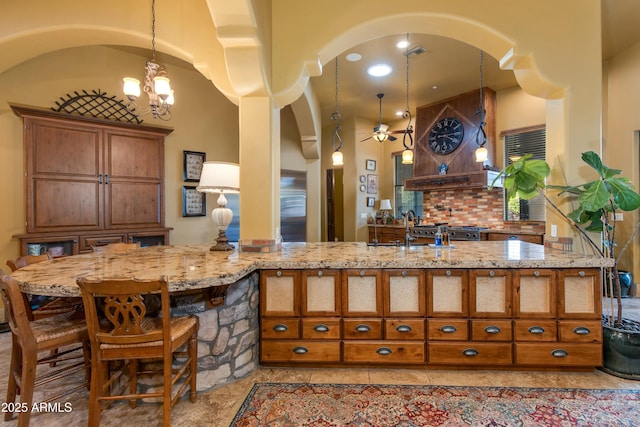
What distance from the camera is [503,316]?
238 cm

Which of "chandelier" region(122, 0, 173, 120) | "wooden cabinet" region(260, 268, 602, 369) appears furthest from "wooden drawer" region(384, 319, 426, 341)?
"chandelier" region(122, 0, 173, 120)

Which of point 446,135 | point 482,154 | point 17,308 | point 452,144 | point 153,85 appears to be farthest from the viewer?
point 446,135

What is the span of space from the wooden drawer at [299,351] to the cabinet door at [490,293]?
116 centimetres

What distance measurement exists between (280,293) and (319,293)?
Answer: 0.32 meters

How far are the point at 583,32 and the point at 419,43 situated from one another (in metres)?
1.87

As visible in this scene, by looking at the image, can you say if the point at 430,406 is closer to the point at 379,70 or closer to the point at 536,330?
the point at 536,330

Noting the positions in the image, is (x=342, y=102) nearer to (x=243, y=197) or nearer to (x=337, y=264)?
(x=243, y=197)

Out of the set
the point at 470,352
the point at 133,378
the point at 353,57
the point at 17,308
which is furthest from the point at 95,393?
the point at 353,57

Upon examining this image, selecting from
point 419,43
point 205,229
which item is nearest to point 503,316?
point 419,43

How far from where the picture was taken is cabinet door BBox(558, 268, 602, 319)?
2.35 meters

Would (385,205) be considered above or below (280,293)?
above

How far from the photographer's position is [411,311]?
2.42 meters

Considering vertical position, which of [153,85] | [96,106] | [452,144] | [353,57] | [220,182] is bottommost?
[220,182]

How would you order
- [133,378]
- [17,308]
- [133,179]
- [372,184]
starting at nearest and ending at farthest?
[17,308], [133,378], [133,179], [372,184]
